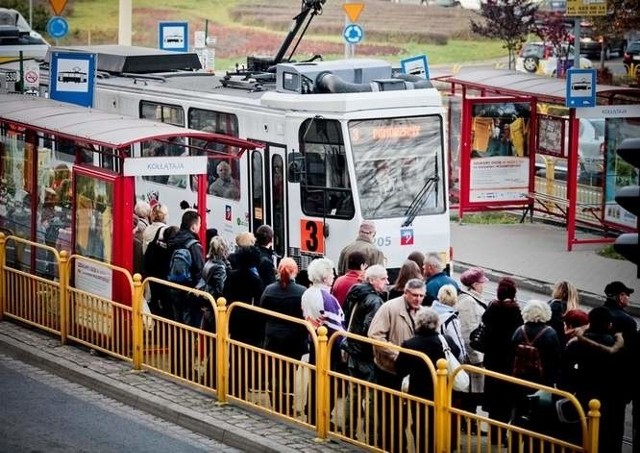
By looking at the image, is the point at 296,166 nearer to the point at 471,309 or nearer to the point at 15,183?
the point at 15,183

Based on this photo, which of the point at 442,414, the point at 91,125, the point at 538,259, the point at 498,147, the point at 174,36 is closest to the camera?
the point at 442,414

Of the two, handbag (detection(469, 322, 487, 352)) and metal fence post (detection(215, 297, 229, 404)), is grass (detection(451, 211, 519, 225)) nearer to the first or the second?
metal fence post (detection(215, 297, 229, 404))

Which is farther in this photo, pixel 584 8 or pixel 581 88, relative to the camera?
pixel 584 8

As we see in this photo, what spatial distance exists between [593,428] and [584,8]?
18226mm

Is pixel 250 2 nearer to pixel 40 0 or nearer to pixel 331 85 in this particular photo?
pixel 40 0

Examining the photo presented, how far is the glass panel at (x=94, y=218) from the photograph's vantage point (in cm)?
1692

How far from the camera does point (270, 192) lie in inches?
791

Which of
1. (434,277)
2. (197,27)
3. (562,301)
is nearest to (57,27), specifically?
(434,277)

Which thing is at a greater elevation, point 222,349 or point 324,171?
point 324,171

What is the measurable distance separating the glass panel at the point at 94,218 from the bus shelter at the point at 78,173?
0.4 inches

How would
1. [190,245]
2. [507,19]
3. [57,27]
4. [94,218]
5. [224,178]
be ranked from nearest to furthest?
[190,245]
[94,218]
[224,178]
[57,27]
[507,19]

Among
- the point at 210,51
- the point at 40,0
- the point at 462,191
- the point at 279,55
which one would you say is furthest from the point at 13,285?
the point at 40,0

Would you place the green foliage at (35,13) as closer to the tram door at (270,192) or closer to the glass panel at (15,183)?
the glass panel at (15,183)

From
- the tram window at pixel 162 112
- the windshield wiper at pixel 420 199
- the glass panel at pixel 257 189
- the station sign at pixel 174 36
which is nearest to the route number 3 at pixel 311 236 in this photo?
the glass panel at pixel 257 189
